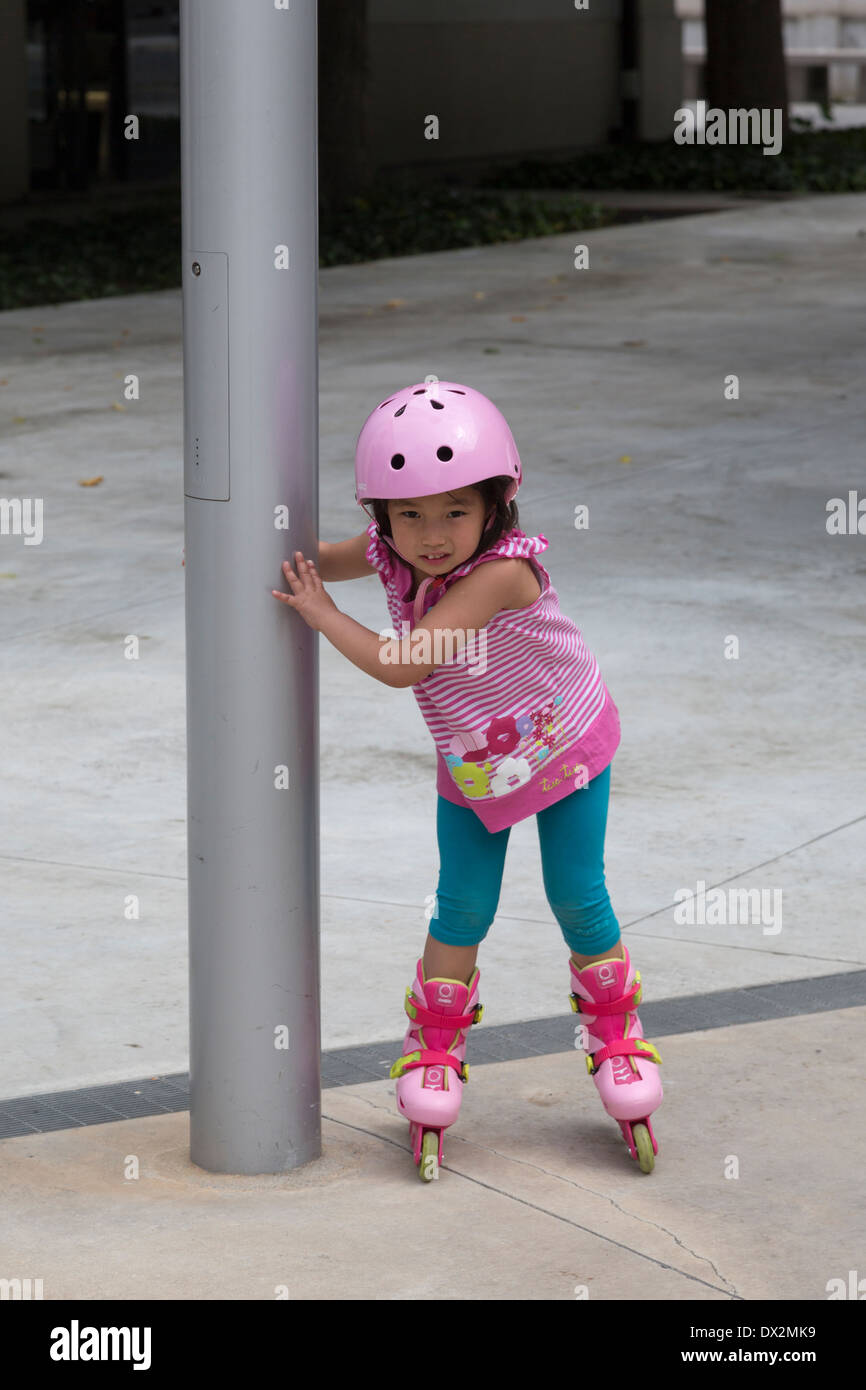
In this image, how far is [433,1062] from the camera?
3.63 metres

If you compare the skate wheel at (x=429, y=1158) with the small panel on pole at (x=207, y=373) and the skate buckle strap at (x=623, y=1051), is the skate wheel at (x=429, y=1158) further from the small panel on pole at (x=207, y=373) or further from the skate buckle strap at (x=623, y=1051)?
the small panel on pole at (x=207, y=373)

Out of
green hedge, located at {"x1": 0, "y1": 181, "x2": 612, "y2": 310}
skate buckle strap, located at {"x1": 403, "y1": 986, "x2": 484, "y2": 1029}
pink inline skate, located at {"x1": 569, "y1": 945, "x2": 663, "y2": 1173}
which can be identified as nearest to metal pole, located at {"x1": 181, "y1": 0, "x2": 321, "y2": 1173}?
skate buckle strap, located at {"x1": 403, "y1": 986, "x2": 484, "y2": 1029}

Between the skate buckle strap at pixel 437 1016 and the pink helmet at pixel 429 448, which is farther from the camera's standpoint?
the skate buckle strap at pixel 437 1016

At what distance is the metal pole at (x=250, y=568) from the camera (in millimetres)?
3244

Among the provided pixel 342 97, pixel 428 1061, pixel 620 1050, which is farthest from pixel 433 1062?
pixel 342 97

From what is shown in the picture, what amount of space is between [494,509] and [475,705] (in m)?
0.34

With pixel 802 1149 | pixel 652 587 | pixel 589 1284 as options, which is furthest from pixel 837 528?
pixel 589 1284

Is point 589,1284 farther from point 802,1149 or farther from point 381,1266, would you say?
point 802,1149

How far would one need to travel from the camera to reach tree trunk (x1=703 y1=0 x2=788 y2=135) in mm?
25172

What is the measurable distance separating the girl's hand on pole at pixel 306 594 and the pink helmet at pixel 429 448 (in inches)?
6.1

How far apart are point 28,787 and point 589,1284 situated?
10.1 feet

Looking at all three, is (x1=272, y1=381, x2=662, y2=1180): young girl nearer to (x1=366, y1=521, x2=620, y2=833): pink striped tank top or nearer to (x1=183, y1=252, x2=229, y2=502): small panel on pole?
→ (x1=366, y1=521, x2=620, y2=833): pink striped tank top

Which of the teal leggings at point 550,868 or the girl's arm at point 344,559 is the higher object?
the girl's arm at point 344,559

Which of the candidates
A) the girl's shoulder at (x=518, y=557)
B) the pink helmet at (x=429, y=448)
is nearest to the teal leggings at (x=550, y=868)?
the girl's shoulder at (x=518, y=557)
